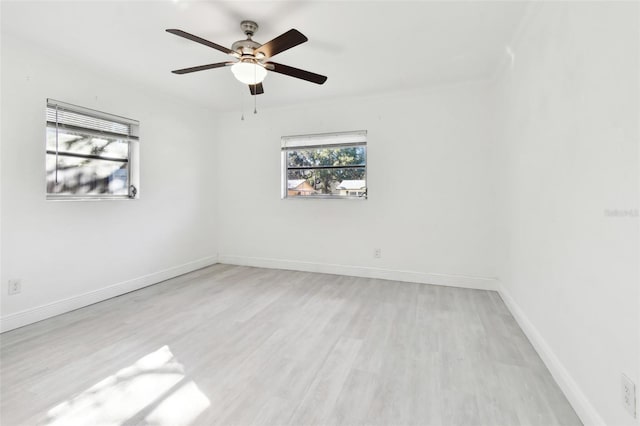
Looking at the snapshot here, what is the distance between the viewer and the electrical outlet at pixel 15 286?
2539 mm

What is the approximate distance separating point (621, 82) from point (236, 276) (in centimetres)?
412

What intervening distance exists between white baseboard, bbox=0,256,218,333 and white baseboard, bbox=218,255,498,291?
93 cm

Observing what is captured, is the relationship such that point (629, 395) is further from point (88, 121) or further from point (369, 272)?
point (88, 121)

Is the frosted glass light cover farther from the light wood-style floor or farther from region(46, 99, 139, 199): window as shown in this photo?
the light wood-style floor

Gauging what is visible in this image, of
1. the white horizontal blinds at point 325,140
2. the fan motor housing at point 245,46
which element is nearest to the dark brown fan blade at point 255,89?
the fan motor housing at point 245,46

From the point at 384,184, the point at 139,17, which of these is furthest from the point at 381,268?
the point at 139,17

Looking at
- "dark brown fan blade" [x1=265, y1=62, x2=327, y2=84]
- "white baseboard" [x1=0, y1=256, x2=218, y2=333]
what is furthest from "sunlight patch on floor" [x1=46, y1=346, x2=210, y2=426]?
"dark brown fan blade" [x1=265, y1=62, x2=327, y2=84]

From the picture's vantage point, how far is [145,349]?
2186 millimetres

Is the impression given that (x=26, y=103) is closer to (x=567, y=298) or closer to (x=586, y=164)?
(x=586, y=164)

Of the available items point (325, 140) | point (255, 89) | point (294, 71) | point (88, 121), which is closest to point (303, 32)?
point (294, 71)

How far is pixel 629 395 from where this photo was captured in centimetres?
114

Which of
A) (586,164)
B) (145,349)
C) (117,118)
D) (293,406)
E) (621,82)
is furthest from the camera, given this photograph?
(117,118)

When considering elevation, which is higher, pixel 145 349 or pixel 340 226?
pixel 340 226

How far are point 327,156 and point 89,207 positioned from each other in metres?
2.96
